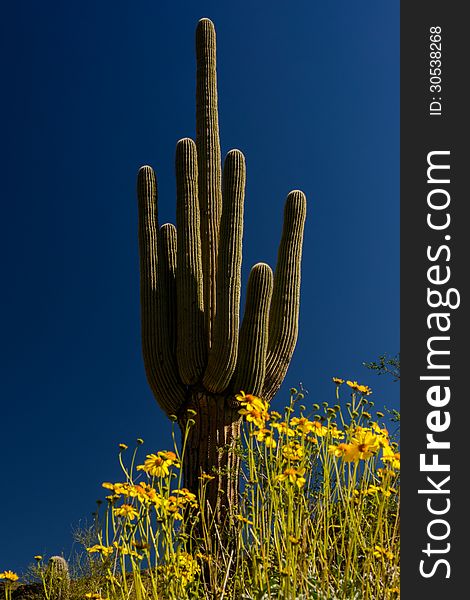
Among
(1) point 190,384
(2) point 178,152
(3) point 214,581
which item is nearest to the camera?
(3) point 214,581

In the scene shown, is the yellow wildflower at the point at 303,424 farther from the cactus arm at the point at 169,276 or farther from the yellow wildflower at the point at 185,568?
the cactus arm at the point at 169,276

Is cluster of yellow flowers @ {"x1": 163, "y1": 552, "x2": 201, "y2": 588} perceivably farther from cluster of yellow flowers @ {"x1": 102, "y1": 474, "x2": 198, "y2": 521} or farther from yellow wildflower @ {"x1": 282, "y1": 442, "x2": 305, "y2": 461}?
yellow wildflower @ {"x1": 282, "y1": 442, "x2": 305, "y2": 461}

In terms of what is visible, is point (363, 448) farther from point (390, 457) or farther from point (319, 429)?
point (319, 429)

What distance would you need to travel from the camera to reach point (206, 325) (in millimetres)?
6660

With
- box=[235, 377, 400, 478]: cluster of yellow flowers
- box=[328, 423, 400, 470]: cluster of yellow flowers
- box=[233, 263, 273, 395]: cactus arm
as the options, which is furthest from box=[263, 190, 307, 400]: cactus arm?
box=[328, 423, 400, 470]: cluster of yellow flowers

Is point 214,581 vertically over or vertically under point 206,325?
under

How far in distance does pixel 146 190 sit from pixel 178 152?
511 mm

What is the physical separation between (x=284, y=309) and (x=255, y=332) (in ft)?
1.59

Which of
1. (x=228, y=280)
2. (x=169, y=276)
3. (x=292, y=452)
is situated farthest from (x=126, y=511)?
(x=169, y=276)

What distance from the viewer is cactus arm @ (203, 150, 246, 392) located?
6258mm

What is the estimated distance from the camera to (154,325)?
6711 millimetres

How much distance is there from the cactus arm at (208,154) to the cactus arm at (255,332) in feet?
1.85

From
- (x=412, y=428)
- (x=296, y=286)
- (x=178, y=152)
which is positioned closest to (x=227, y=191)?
(x=178, y=152)

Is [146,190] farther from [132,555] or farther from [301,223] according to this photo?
[132,555]
